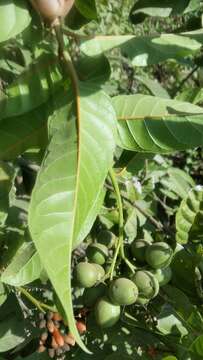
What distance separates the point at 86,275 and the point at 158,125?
1.22 feet

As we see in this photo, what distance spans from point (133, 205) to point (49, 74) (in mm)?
913

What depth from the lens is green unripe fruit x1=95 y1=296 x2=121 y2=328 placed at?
1.20 m

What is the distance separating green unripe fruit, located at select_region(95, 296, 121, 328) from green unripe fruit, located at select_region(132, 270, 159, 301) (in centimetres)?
6

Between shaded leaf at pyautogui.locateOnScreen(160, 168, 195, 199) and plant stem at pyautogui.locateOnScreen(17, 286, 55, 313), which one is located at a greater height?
plant stem at pyautogui.locateOnScreen(17, 286, 55, 313)

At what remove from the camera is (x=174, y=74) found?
4328 millimetres

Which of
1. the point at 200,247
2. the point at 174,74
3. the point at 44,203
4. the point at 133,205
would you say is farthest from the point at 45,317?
the point at 174,74

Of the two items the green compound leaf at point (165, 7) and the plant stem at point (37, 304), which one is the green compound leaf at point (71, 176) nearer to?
the green compound leaf at point (165, 7)

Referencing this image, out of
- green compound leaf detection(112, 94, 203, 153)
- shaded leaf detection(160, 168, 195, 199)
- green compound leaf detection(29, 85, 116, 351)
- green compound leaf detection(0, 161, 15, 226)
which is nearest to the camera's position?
green compound leaf detection(29, 85, 116, 351)

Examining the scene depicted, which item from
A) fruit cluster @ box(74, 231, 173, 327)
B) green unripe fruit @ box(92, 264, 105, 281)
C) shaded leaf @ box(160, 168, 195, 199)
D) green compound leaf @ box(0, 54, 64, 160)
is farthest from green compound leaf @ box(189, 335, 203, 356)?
shaded leaf @ box(160, 168, 195, 199)

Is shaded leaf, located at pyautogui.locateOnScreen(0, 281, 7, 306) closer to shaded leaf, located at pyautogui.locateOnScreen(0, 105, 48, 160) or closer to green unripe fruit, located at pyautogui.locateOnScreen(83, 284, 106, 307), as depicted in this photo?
green unripe fruit, located at pyautogui.locateOnScreen(83, 284, 106, 307)

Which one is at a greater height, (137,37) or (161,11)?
(137,37)

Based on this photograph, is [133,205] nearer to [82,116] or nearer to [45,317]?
[45,317]

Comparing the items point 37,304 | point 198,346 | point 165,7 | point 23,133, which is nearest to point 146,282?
point 198,346

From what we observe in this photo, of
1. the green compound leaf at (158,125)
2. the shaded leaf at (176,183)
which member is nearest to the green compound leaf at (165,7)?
the green compound leaf at (158,125)
